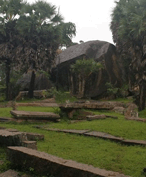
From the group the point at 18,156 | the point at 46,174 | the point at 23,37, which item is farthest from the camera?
the point at 23,37

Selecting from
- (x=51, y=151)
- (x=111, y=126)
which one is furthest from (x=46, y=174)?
(x=111, y=126)

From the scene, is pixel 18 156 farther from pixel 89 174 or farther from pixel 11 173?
pixel 89 174

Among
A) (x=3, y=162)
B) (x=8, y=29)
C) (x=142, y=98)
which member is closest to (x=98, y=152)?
(x=3, y=162)

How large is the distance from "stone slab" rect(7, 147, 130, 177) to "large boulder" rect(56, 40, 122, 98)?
55.7ft

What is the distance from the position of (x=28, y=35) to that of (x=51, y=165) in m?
18.5

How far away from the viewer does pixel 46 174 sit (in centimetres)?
306

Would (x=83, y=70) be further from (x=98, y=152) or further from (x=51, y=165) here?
(x=51, y=165)

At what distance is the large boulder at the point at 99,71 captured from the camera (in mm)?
20609

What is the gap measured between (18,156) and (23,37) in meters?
18.3

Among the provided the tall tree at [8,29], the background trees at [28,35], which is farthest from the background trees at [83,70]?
the tall tree at [8,29]

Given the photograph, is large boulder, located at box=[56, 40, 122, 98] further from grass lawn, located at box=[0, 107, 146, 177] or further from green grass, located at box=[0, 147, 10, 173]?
green grass, located at box=[0, 147, 10, 173]

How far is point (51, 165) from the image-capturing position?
10.0ft

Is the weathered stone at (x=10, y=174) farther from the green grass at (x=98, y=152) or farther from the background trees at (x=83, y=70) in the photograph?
the background trees at (x=83, y=70)

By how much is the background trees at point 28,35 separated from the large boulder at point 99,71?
7.03 ft
